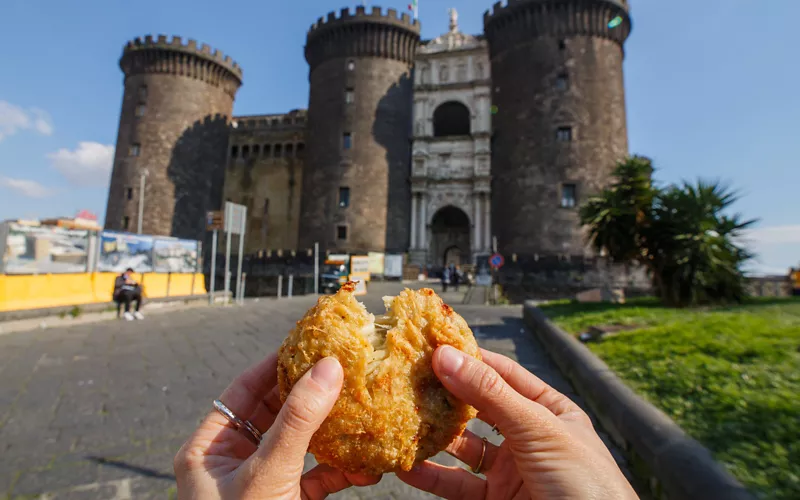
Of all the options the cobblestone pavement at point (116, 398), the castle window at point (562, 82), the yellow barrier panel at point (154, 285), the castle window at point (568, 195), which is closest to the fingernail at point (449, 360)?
the cobblestone pavement at point (116, 398)

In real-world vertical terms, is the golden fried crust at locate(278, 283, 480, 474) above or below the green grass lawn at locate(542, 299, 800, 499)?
above

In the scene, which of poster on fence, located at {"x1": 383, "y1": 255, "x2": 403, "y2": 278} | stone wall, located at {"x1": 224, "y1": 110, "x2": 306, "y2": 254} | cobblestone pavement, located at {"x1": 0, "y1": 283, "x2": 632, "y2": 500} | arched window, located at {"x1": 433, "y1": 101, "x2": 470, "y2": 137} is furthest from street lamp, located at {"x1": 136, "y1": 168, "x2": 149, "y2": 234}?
cobblestone pavement, located at {"x1": 0, "y1": 283, "x2": 632, "y2": 500}

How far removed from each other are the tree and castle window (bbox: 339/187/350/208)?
1856 cm

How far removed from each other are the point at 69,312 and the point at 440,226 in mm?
26877

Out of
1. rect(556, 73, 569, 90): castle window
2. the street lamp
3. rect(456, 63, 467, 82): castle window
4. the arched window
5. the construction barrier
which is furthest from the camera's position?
the arched window

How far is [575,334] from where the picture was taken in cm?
535

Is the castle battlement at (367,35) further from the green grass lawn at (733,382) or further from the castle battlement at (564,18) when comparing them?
the green grass lawn at (733,382)

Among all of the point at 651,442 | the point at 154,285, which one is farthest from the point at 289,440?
the point at 154,285

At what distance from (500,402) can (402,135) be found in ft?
90.6

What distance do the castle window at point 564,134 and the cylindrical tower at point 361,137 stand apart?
9207 mm

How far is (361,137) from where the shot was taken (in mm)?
26734

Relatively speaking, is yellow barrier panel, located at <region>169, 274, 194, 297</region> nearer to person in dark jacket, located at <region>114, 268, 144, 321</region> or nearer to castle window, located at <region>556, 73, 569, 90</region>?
person in dark jacket, located at <region>114, 268, 144, 321</region>

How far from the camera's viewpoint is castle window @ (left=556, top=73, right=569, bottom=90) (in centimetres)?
2456

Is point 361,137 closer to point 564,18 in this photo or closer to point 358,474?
point 564,18
